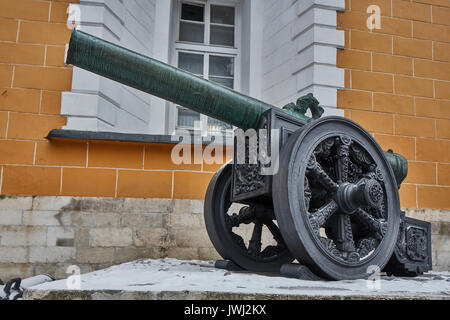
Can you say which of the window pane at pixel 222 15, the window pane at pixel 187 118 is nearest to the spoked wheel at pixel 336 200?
the window pane at pixel 187 118

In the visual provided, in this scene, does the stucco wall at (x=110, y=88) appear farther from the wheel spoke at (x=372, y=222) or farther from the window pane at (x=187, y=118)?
the wheel spoke at (x=372, y=222)

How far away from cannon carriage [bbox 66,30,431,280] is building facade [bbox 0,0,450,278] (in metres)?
1.81

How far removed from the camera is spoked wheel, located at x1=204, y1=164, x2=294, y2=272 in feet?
9.79

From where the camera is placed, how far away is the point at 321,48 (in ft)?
16.6

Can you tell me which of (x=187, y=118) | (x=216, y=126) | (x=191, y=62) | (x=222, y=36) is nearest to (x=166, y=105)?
(x=187, y=118)

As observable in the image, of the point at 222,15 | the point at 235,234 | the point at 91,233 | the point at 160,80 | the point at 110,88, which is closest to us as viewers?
the point at 160,80

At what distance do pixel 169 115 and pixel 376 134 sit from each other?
234 cm

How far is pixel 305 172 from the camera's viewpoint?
2391mm

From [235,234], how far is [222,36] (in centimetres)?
370

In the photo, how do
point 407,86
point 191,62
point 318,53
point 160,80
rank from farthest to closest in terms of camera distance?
point 191,62 < point 407,86 < point 318,53 < point 160,80

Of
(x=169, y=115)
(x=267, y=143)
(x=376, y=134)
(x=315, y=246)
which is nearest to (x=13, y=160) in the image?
(x=169, y=115)

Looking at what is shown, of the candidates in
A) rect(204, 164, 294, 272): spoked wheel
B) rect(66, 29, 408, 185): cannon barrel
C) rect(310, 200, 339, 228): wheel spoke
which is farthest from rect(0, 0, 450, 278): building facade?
rect(310, 200, 339, 228): wheel spoke

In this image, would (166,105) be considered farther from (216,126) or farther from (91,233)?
(91,233)
